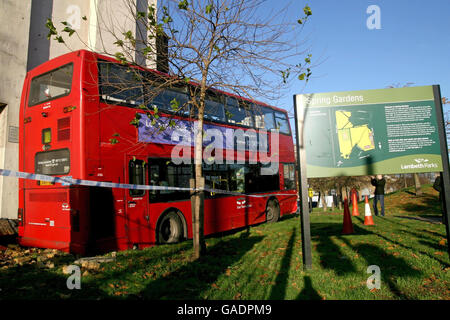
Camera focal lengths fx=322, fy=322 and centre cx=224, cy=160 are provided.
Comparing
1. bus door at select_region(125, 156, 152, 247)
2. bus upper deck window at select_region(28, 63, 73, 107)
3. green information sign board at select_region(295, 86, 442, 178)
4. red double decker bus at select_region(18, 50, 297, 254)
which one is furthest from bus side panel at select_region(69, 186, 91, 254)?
green information sign board at select_region(295, 86, 442, 178)

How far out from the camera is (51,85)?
7.04 meters

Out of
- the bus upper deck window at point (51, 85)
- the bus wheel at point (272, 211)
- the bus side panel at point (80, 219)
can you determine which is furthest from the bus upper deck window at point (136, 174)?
the bus wheel at point (272, 211)

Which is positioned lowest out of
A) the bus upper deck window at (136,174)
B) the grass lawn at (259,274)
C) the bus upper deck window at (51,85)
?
the grass lawn at (259,274)

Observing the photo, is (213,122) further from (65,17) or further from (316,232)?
(65,17)

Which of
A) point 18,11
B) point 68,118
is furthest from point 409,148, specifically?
point 18,11

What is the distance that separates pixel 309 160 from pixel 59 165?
4978mm

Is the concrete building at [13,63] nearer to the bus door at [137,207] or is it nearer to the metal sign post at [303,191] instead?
the bus door at [137,207]

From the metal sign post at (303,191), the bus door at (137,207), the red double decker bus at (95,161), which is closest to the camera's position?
the metal sign post at (303,191)

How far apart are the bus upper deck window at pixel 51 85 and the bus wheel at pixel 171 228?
3578 mm

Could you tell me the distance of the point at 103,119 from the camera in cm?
662

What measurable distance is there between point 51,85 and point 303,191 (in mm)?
5796

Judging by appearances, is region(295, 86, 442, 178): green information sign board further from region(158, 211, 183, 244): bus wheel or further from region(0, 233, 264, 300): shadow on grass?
region(158, 211, 183, 244): bus wheel

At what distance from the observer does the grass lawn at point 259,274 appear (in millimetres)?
3959

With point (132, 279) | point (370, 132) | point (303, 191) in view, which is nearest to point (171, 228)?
point (132, 279)
